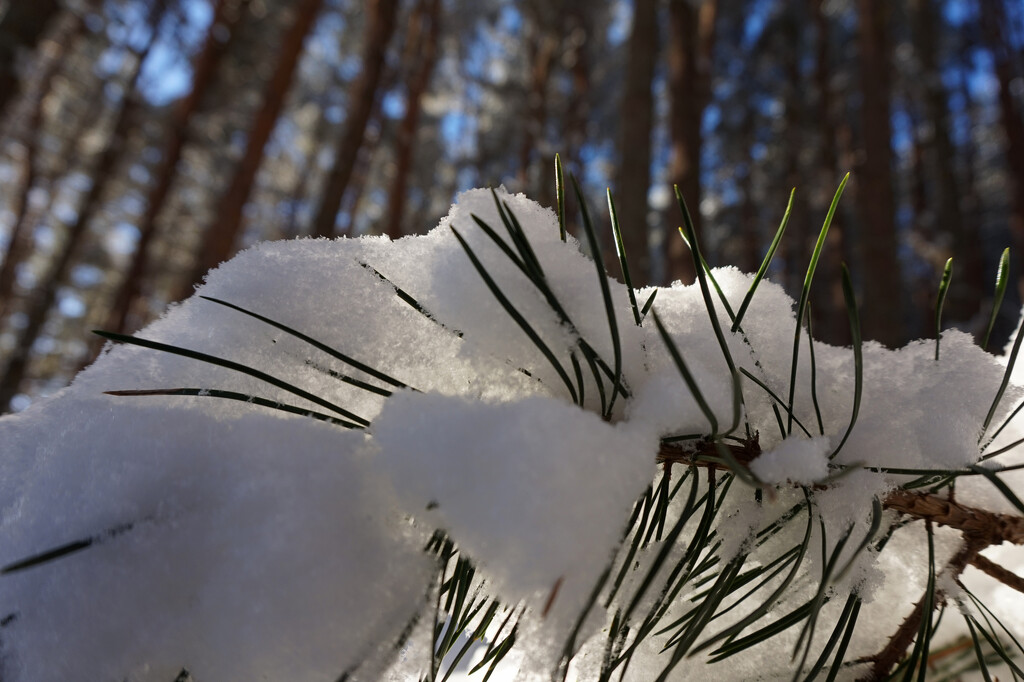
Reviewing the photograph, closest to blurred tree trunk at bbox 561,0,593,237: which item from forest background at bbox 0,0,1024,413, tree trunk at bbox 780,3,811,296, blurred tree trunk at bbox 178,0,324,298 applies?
forest background at bbox 0,0,1024,413

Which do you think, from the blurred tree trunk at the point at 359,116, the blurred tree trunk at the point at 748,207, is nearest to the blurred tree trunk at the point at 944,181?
the blurred tree trunk at the point at 748,207

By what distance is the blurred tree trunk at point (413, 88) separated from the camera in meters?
6.32

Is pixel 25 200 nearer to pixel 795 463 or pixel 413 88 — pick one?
pixel 413 88

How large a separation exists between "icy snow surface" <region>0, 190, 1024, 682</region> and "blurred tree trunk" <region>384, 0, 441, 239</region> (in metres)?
5.71

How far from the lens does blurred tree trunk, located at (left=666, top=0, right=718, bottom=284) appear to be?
11.1ft

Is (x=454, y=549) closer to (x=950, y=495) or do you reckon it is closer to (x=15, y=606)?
(x=15, y=606)

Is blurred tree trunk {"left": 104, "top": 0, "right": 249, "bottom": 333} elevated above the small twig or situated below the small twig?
above

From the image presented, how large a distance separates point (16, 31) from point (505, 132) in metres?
7.79

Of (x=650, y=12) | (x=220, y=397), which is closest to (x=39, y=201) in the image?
(x=650, y=12)

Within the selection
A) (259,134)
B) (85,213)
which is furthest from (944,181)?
(85,213)

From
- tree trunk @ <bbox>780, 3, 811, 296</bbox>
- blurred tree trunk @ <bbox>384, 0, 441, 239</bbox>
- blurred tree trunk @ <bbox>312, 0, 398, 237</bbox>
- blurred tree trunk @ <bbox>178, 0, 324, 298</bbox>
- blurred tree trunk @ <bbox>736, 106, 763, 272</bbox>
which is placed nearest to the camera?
blurred tree trunk @ <bbox>312, 0, 398, 237</bbox>

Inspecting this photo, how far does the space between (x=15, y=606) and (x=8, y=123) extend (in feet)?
11.5

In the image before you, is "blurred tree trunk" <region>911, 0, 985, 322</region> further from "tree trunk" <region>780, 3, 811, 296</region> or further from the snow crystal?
the snow crystal

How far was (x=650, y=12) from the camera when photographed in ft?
11.0
